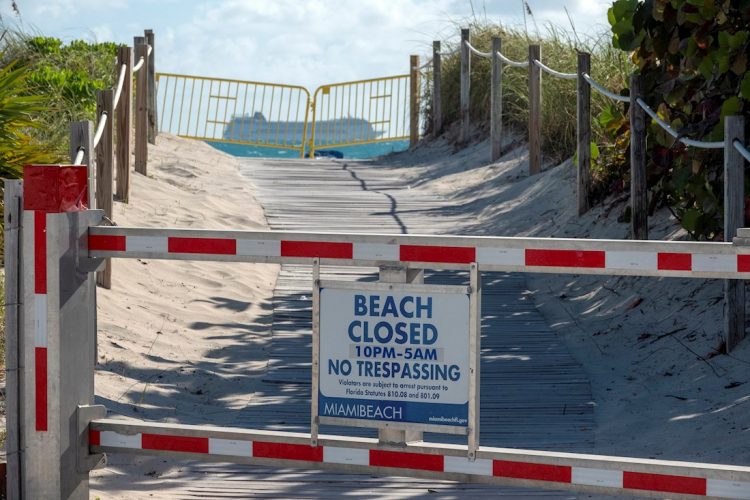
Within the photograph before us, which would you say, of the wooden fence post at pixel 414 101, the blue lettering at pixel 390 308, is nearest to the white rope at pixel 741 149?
the blue lettering at pixel 390 308

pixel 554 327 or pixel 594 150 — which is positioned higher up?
pixel 594 150

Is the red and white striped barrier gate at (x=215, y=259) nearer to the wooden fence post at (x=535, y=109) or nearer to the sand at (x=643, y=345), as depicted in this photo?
the sand at (x=643, y=345)

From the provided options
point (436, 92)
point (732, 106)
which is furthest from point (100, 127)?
point (436, 92)

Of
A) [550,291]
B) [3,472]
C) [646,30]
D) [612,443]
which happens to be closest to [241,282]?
[550,291]

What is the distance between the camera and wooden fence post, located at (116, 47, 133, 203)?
10.7m

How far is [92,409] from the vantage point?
4598 millimetres

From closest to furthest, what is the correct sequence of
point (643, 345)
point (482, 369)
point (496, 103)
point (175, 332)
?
point (482, 369), point (643, 345), point (175, 332), point (496, 103)

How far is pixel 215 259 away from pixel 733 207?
3.69 meters

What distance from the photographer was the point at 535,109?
46.1ft

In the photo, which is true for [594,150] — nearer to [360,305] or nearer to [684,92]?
[684,92]

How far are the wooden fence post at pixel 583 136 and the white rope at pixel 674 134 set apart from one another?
1.82 metres

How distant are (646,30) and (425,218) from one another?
5582 millimetres

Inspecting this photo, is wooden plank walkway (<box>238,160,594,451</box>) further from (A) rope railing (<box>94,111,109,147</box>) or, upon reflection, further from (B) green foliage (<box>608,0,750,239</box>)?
(A) rope railing (<box>94,111,109,147</box>)

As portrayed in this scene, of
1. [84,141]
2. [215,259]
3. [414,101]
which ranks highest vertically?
[414,101]
